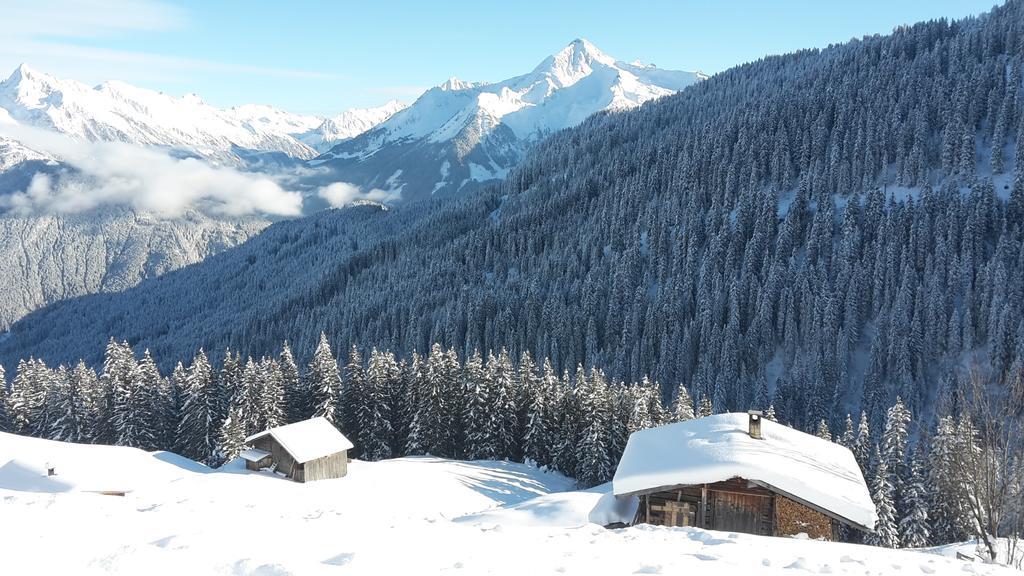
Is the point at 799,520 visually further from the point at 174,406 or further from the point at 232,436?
the point at 174,406

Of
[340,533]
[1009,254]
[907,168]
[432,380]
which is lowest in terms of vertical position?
[340,533]

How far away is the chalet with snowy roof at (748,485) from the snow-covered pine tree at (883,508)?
19.7 metres

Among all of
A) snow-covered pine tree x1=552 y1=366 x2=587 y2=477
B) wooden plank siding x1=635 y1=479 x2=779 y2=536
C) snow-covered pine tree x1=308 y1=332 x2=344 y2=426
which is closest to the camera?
wooden plank siding x1=635 y1=479 x2=779 y2=536

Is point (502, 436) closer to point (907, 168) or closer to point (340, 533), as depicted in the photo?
point (340, 533)

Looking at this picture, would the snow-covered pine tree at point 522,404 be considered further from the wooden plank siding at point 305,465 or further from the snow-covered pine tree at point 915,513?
the snow-covered pine tree at point 915,513

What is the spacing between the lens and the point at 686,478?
86.0ft

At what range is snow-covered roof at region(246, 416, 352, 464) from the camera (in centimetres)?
5106

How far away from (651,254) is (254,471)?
108 meters

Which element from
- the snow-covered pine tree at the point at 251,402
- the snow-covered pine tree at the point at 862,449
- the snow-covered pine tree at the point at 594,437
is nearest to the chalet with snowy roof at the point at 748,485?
the snow-covered pine tree at the point at 862,449

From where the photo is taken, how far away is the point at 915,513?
45500 millimetres

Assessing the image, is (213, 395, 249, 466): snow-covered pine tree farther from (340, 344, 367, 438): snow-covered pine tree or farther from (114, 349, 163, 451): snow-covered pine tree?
(114, 349, 163, 451): snow-covered pine tree

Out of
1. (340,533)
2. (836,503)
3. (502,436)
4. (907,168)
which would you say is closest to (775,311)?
(907,168)

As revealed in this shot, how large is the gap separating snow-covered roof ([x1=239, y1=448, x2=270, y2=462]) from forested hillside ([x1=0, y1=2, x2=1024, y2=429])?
243ft

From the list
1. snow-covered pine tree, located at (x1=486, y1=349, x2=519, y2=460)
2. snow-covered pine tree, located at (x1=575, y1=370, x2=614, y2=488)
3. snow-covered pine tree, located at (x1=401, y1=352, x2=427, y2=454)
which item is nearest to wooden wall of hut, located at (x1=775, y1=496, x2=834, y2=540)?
snow-covered pine tree, located at (x1=575, y1=370, x2=614, y2=488)
